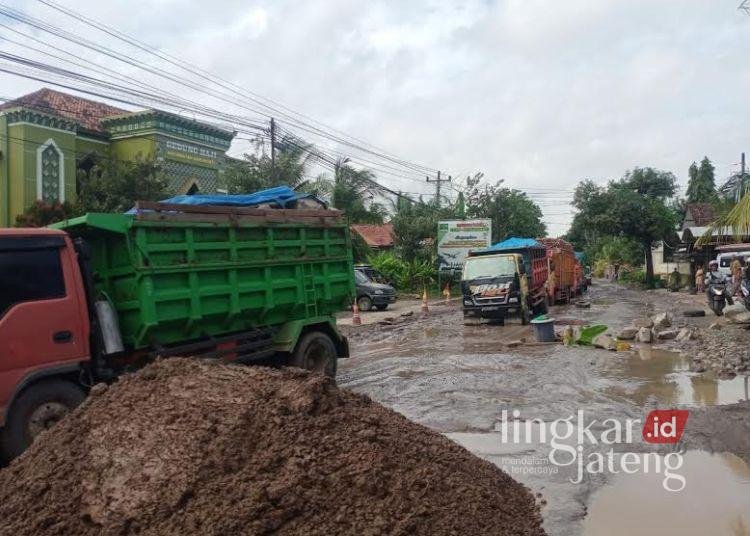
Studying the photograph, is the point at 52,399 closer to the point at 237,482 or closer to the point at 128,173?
the point at 237,482

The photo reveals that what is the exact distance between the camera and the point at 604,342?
1240 centimetres

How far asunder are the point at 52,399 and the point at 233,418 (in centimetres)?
296

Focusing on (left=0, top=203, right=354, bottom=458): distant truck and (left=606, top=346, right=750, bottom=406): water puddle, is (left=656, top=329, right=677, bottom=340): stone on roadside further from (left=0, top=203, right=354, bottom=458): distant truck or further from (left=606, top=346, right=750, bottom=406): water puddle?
(left=0, top=203, right=354, bottom=458): distant truck

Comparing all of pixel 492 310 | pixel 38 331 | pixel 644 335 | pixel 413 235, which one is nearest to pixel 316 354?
pixel 38 331

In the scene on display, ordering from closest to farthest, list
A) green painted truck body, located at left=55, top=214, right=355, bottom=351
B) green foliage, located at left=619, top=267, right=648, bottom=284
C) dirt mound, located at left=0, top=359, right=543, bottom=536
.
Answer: dirt mound, located at left=0, top=359, right=543, bottom=536, green painted truck body, located at left=55, top=214, right=355, bottom=351, green foliage, located at left=619, top=267, right=648, bottom=284

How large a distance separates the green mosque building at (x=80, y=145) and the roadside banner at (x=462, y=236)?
1265cm

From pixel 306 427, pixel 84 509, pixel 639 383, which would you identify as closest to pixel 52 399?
pixel 84 509

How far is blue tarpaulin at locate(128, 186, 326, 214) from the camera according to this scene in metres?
8.16

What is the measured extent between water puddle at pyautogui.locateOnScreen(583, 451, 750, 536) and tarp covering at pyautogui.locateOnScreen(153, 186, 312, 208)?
5557 millimetres

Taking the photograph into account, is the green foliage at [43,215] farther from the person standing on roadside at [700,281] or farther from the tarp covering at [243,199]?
the person standing on roadside at [700,281]

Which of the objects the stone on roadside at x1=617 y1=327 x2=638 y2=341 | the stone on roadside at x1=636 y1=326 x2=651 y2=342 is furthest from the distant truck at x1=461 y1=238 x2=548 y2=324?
the stone on roadside at x1=636 y1=326 x2=651 y2=342

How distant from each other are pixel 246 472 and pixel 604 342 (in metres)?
10.3

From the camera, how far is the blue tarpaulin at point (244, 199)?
8.16m
